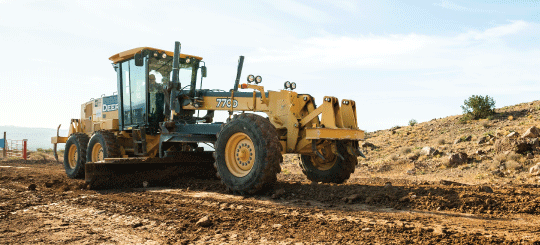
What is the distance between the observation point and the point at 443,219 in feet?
17.9

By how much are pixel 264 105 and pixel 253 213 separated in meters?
3.24

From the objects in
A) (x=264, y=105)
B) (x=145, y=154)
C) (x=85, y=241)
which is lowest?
(x=85, y=241)

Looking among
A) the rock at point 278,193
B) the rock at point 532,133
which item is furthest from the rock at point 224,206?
the rock at point 532,133

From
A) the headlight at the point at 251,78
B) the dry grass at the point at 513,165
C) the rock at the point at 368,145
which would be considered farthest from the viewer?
the rock at the point at 368,145

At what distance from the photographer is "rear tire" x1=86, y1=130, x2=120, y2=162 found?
452 inches

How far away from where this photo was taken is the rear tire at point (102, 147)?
11.5 metres

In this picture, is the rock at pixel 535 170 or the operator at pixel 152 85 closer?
the operator at pixel 152 85

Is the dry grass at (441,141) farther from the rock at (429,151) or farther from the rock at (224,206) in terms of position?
the rock at (224,206)

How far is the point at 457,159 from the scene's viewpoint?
52.3 ft

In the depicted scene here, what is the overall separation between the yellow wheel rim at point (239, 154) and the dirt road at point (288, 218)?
0.56 m

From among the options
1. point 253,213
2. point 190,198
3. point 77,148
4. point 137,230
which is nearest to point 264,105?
point 190,198

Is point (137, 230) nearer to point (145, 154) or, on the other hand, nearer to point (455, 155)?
point (145, 154)

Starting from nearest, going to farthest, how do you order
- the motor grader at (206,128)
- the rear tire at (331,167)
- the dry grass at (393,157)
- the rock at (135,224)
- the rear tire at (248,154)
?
1. the rock at (135,224)
2. the rear tire at (248,154)
3. the motor grader at (206,128)
4. the rear tire at (331,167)
5. the dry grass at (393,157)

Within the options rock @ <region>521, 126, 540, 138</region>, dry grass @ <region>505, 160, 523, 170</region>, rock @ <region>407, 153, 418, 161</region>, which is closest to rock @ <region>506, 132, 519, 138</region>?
rock @ <region>521, 126, 540, 138</region>
